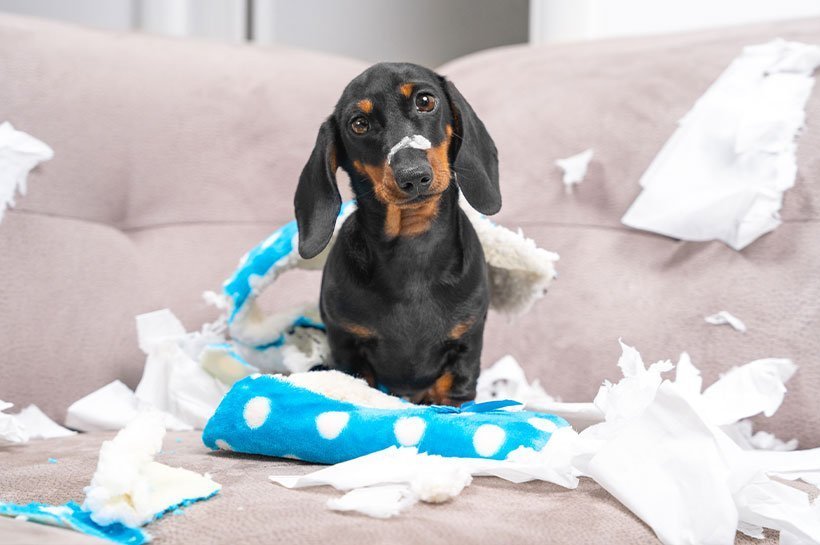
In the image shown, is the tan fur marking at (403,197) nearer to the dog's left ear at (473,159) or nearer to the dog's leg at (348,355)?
the dog's left ear at (473,159)

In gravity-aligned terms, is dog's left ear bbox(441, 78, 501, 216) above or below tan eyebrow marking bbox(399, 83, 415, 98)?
below

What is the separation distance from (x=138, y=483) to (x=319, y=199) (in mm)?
452

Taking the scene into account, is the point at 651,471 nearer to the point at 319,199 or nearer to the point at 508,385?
the point at 319,199

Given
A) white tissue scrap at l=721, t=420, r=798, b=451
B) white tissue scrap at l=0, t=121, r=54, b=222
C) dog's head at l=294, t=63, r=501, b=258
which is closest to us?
dog's head at l=294, t=63, r=501, b=258

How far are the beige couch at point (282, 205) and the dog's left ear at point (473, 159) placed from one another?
0.42 meters

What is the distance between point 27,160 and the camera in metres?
1.45

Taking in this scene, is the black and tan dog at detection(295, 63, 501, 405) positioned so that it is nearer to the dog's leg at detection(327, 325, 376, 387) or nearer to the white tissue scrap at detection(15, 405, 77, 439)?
the dog's leg at detection(327, 325, 376, 387)

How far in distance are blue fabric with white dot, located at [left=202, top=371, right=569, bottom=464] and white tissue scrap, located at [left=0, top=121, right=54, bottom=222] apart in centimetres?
70

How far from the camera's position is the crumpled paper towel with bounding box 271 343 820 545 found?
711 mm

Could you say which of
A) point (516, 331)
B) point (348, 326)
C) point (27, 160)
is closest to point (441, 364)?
point (348, 326)

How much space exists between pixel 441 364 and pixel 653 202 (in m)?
0.53

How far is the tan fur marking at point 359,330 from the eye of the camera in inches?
43.6

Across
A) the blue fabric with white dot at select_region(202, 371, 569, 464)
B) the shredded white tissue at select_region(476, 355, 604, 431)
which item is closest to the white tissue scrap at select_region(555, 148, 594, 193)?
the shredded white tissue at select_region(476, 355, 604, 431)

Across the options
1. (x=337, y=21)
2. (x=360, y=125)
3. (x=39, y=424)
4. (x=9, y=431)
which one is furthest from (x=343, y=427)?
(x=337, y=21)
